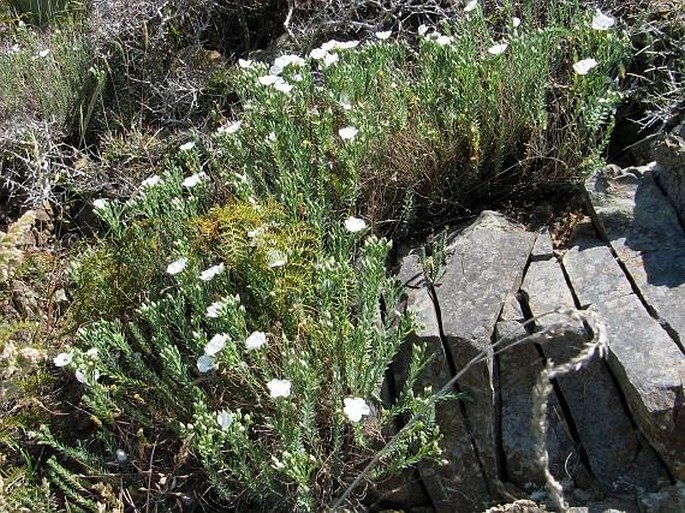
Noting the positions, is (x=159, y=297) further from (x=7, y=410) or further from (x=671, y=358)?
(x=671, y=358)

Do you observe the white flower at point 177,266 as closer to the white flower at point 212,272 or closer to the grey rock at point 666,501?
the white flower at point 212,272

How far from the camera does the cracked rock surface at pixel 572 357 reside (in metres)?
3.07

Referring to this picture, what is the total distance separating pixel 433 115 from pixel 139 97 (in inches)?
99.3

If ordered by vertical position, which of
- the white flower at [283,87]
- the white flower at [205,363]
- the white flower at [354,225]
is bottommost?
the white flower at [205,363]

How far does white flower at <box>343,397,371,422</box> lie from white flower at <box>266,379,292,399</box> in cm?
22

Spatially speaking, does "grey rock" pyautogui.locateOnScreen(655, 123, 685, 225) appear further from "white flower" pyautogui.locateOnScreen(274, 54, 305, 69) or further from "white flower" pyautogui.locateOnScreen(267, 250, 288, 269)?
"white flower" pyautogui.locateOnScreen(274, 54, 305, 69)

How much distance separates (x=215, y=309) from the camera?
330cm

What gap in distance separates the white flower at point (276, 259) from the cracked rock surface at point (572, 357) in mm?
564

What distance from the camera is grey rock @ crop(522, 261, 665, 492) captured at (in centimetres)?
312

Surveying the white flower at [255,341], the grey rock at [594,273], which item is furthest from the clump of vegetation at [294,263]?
the grey rock at [594,273]

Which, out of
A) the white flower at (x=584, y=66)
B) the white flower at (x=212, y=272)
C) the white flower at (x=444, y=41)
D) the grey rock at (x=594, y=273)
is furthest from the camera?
the white flower at (x=444, y=41)

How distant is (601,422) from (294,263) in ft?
4.28

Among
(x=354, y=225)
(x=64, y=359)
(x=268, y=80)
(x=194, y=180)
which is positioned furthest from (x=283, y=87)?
(x=64, y=359)

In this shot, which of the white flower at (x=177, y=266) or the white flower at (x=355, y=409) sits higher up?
the white flower at (x=177, y=266)
